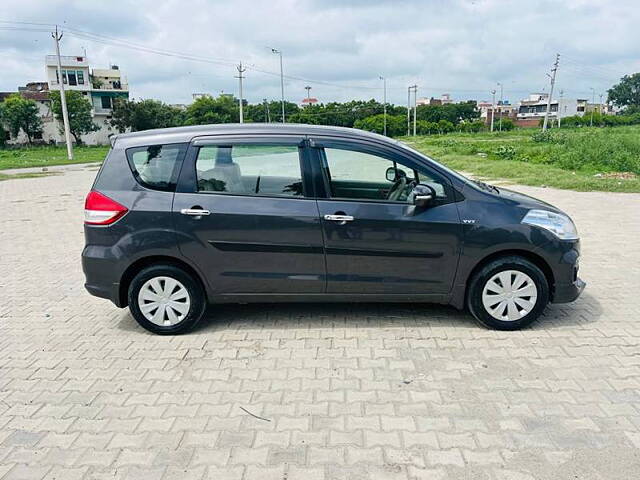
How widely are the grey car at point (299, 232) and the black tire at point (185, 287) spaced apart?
11mm

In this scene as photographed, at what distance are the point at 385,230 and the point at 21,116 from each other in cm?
6131

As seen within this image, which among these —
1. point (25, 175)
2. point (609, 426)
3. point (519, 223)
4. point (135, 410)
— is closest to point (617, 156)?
point (519, 223)

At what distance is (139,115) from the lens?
5759cm

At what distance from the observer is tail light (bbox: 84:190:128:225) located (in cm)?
403

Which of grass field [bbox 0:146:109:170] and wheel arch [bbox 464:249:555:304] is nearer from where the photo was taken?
wheel arch [bbox 464:249:555:304]

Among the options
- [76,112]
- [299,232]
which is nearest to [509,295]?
[299,232]

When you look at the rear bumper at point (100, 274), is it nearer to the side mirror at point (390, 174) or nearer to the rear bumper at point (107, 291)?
the rear bumper at point (107, 291)

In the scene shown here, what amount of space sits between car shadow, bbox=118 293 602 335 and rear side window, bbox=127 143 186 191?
4.45ft

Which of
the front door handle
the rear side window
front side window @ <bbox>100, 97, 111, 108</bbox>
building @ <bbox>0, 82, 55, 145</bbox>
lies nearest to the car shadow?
the front door handle

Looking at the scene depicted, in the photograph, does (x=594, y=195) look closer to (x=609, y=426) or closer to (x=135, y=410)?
(x=609, y=426)

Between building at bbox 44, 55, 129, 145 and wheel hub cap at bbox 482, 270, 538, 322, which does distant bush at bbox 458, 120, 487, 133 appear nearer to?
building at bbox 44, 55, 129, 145

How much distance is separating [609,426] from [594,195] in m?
11.4

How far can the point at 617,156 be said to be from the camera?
1823 centimetres

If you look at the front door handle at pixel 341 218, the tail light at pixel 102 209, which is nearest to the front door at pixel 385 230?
the front door handle at pixel 341 218
